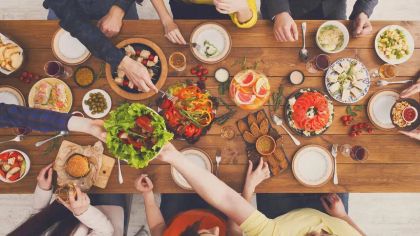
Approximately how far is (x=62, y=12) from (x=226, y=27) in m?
1.04

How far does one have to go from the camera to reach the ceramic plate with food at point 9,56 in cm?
201

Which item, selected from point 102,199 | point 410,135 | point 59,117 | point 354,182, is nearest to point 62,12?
point 59,117

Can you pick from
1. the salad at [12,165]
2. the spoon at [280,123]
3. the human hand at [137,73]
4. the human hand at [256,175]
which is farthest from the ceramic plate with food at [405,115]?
the salad at [12,165]

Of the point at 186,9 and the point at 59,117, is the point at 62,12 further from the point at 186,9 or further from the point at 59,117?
Result: the point at 186,9

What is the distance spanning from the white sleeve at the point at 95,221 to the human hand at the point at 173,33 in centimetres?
125

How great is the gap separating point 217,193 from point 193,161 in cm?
27

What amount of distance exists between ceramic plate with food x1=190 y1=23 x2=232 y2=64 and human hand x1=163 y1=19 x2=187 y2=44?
0.08m

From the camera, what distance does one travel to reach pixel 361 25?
207 cm

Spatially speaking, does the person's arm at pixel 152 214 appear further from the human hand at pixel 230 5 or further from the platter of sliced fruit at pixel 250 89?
the human hand at pixel 230 5

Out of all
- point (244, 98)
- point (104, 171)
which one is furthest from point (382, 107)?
point (104, 171)

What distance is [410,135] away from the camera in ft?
6.75

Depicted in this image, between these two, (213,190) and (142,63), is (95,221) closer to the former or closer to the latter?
(213,190)

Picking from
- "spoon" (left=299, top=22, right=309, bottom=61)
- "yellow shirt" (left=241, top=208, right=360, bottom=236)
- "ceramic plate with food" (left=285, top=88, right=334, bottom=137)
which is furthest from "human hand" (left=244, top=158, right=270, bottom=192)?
"spoon" (left=299, top=22, right=309, bottom=61)

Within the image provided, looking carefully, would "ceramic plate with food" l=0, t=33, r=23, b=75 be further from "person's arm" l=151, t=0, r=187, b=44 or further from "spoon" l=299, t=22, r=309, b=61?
"spoon" l=299, t=22, r=309, b=61
